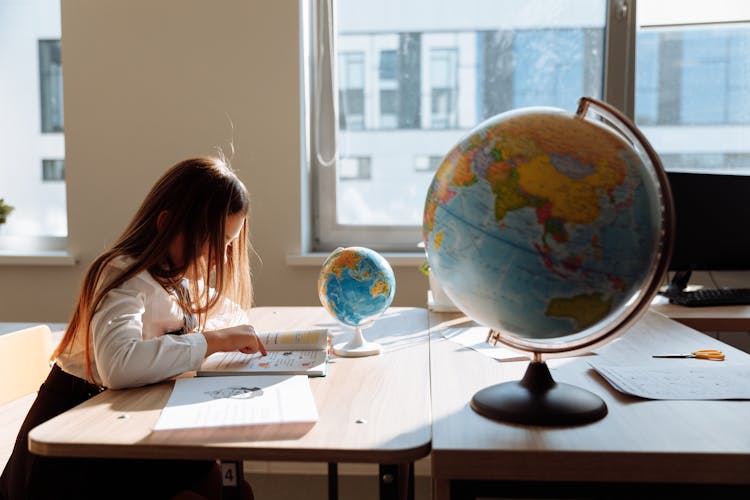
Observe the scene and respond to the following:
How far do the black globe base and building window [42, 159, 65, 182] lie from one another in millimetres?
2657

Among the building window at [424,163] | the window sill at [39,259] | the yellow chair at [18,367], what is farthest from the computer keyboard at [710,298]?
the window sill at [39,259]

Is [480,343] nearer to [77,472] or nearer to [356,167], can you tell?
[77,472]

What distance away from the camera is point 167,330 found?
149cm

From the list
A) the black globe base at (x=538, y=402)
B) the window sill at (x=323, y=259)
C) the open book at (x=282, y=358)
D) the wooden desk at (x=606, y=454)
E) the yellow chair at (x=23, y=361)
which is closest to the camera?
the wooden desk at (x=606, y=454)

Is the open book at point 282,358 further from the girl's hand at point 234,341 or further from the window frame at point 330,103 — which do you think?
the window frame at point 330,103

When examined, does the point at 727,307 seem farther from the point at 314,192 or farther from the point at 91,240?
the point at 91,240

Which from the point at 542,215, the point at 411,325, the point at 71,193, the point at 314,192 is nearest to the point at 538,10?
the point at 314,192

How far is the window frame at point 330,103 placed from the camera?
2.91m

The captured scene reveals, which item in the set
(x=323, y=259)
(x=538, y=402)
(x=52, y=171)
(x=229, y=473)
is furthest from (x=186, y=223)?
(x=52, y=171)

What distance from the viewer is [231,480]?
1.10m

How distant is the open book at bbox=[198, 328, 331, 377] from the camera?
1357 mm

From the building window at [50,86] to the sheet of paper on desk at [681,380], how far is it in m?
2.71

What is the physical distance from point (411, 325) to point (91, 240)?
1.70 m

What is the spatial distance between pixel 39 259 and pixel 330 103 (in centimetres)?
134
